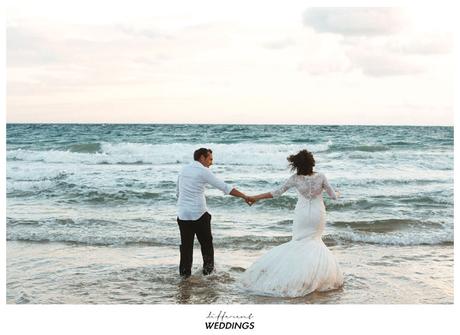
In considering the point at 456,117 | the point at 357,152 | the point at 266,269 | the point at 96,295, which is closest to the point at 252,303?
the point at 266,269

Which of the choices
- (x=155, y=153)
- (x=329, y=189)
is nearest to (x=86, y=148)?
(x=155, y=153)

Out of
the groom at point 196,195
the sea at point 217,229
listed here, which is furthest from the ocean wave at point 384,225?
the groom at point 196,195

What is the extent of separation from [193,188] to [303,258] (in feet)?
5.26

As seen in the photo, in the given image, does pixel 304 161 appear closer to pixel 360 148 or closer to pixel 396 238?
pixel 396 238

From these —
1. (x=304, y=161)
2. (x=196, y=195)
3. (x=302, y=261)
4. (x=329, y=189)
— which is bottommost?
(x=302, y=261)

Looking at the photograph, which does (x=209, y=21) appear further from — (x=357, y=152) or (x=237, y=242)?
(x=357, y=152)

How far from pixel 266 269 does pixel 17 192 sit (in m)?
9.41

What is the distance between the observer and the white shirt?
724 centimetres

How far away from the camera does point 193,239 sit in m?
7.39

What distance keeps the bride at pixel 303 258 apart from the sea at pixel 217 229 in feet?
0.45

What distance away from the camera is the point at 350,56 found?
12008 millimetres

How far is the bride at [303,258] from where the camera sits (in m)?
6.81

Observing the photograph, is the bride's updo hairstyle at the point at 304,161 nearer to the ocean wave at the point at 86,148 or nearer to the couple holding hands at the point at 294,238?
the couple holding hands at the point at 294,238
